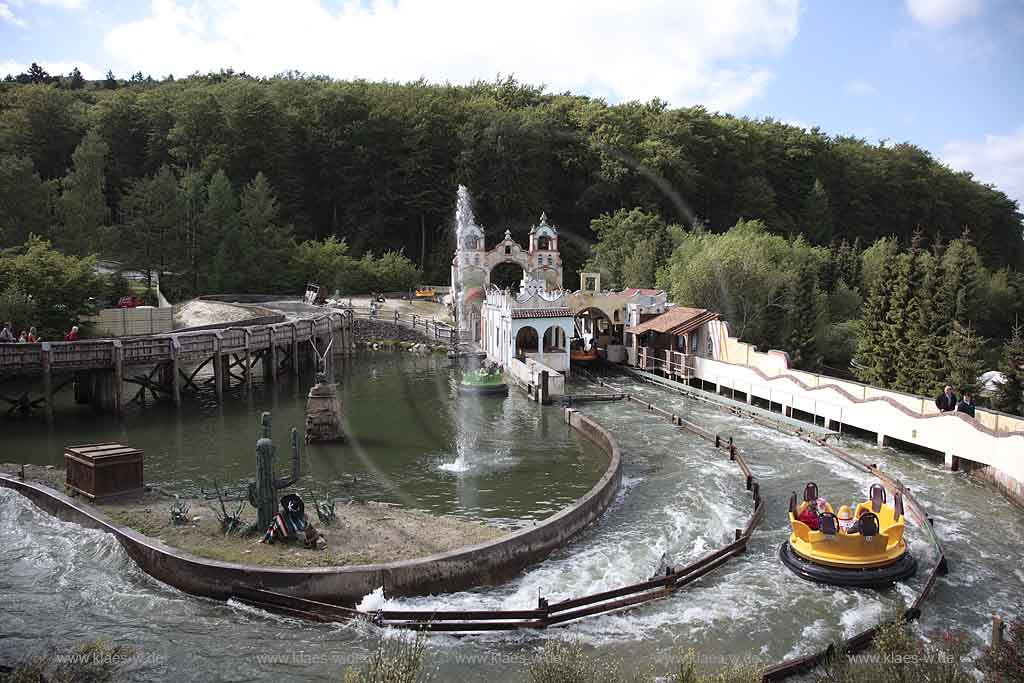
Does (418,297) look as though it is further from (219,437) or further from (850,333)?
(219,437)

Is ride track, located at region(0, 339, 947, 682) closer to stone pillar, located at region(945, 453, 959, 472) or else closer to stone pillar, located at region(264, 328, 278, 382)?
stone pillar, located at region(945, 453, 959, 472)

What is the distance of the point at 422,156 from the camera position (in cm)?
8750

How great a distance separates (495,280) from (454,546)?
64805 millimetres

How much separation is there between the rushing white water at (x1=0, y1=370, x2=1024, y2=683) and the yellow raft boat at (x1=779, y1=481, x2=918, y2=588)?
0.28m

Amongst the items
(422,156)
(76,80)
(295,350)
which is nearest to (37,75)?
(76,80)

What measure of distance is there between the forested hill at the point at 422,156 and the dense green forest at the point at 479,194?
0.79 ft

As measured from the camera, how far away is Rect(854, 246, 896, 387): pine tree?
33625mm

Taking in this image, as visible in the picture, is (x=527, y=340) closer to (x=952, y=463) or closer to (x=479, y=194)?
(x=952, y=463)

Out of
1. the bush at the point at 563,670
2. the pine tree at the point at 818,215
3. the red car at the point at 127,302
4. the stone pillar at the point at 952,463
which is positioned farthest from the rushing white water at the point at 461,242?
the bush at the point at 563,670

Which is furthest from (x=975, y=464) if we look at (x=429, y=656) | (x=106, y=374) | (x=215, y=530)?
(x=106, y=374)

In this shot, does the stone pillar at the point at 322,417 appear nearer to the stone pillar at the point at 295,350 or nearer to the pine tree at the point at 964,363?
the stone pillar at the point at 295,350

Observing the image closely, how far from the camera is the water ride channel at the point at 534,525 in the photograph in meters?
13.3

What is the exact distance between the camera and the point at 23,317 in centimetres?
3591

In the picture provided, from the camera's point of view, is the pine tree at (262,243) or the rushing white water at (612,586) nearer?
the rushing white water at (612,586)
